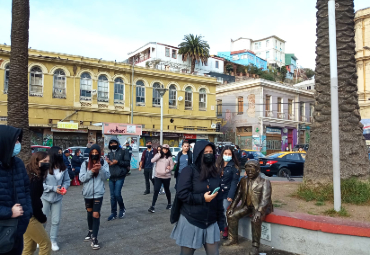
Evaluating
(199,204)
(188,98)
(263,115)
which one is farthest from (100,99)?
(199,204)

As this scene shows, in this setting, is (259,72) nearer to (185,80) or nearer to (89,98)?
(185,80)

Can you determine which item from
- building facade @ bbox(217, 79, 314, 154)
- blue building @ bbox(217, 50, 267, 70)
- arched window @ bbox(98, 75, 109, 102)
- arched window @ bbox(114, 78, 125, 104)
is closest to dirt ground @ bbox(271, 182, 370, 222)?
arched window @ bbox(98, 75, 109, 102)

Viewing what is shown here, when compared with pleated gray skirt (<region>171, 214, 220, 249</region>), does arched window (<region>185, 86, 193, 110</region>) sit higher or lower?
higher

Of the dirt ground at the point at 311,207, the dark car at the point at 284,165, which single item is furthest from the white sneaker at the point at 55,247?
the dark car at the point at 284,165

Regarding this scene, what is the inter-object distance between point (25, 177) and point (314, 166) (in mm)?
5388

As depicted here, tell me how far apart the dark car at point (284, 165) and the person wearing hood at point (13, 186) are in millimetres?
13459

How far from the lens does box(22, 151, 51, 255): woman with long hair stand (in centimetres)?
412

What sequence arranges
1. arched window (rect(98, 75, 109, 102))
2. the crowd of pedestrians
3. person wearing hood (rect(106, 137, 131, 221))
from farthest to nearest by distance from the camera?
arched window (rect(98, 75, 109, 102)) → person wearing hood (rect(106, 137, 131, 221)) → the crowd of pedestrians

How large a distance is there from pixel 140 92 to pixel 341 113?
75.3ft

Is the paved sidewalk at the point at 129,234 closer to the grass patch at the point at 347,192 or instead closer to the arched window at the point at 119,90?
the grass patch at the point at 347,192

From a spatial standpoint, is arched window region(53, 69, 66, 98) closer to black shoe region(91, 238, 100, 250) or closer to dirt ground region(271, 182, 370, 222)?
black shoe region(91, 238, 100, 250)

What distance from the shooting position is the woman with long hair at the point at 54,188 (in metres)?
5.13

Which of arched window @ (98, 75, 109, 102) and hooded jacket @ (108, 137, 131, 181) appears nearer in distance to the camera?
hooded jacket @ (108, 137, 131, 181)

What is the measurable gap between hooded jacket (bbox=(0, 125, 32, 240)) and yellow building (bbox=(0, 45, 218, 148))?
21.7 meters
